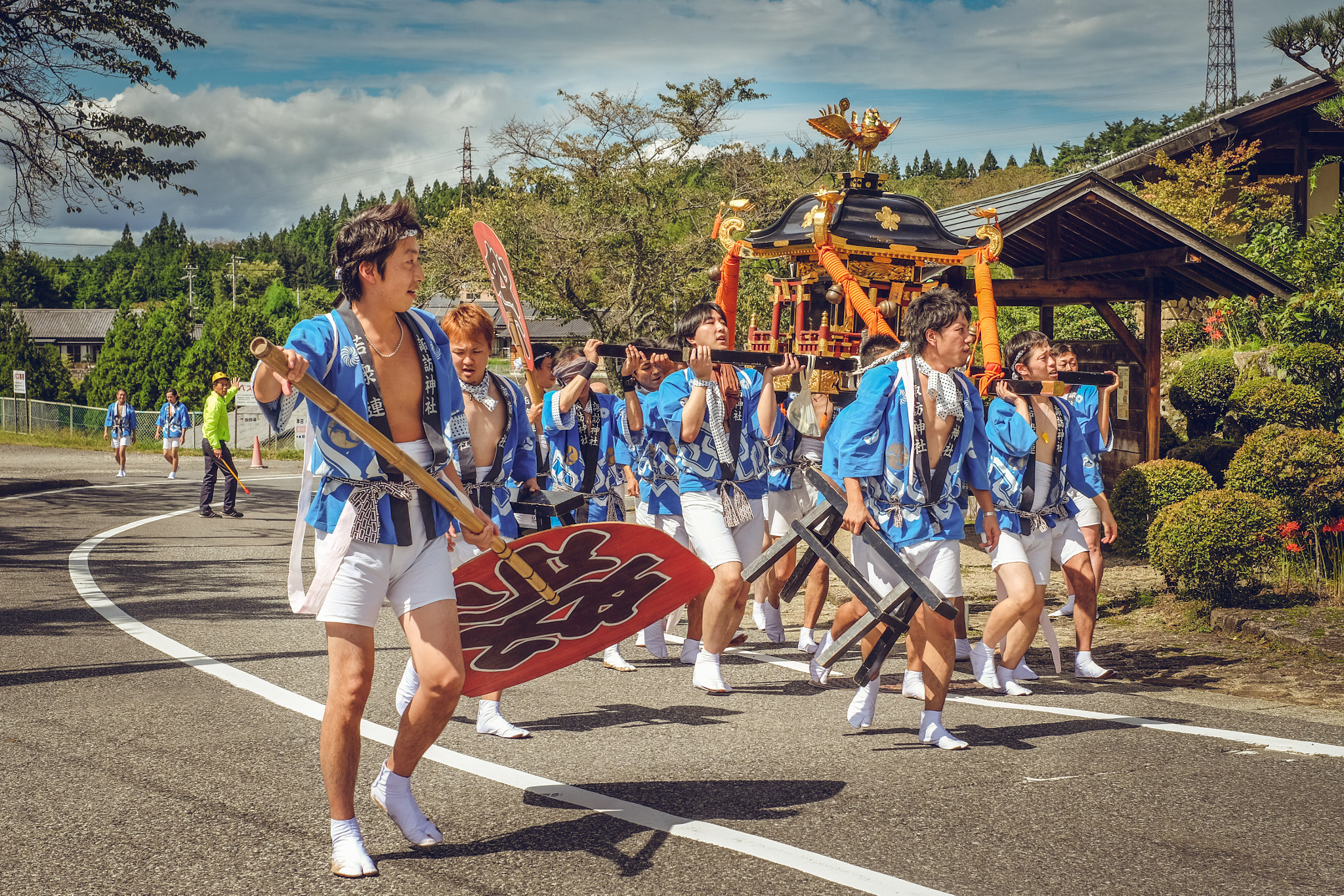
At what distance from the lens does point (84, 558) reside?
38.9ft

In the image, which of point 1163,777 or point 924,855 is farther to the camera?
point 1163,777

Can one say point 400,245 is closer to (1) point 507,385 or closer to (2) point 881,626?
(1) point 507,385

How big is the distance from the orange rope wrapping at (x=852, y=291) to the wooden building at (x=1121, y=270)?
2.23 meters

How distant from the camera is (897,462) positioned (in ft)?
16.9

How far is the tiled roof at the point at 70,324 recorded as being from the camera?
104 m

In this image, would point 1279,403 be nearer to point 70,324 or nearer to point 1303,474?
point 1303,474

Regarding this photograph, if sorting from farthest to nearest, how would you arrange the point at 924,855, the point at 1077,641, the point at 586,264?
the point at 586,264
the point at 1077,641
the point at 924,855

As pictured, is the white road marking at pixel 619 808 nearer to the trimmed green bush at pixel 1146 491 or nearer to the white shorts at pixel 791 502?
the white shorts at pixel 791 502

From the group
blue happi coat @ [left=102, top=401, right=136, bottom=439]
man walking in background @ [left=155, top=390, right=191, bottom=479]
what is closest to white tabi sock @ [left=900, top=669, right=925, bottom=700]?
man walking in background @ [left=155, top=390, right=191, bottom=479]

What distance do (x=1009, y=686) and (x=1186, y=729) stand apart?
1120 mm

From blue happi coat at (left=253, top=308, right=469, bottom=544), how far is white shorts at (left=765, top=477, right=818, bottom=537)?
4881 mm

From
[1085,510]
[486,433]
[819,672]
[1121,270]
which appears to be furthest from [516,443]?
[1121,270]

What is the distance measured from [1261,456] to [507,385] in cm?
692

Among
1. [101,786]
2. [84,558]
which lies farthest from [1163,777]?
[84,558]
